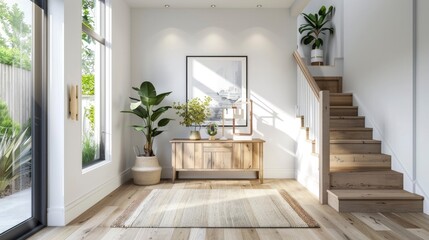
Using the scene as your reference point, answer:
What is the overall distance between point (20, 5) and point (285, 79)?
3691mm

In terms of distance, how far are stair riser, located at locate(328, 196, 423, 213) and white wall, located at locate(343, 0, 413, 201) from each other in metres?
0.29

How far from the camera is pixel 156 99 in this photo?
455cm

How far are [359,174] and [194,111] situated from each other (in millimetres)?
2354

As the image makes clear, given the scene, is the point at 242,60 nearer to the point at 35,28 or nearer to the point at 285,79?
the point at 285,79

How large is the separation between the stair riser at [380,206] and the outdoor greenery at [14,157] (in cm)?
290

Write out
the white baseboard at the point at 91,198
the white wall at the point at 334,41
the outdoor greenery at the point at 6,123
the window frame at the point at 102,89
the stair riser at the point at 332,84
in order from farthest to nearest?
the white wall at the point at 334,41 < the stair riser at the point at 332,84 < the window frame at the point at 102,89 < the white baseboard at the point at 91,198 < the outdoor greenery at the point at 6,123

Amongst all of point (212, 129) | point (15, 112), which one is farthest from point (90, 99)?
point (212, 129)

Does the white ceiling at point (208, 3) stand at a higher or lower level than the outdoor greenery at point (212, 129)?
higher

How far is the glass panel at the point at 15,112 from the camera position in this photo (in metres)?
2.29

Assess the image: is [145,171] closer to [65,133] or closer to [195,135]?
[195,135]

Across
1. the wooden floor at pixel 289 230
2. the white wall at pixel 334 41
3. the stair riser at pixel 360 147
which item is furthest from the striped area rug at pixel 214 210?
the white wall at pixel 334 41

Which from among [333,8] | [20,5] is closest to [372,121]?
[333,8]

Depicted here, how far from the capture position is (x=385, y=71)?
4039mm

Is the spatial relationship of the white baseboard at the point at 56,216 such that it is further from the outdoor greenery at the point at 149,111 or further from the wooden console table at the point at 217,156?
the wooden console table at the point at 217,156
